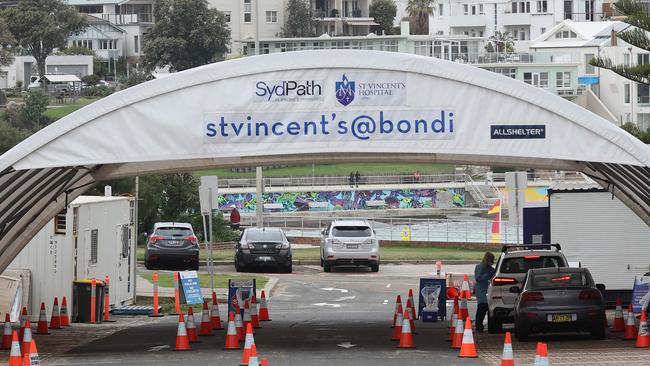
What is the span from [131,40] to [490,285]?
146314 millimetres

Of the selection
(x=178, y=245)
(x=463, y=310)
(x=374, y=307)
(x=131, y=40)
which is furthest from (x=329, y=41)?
(x=463, y=310)

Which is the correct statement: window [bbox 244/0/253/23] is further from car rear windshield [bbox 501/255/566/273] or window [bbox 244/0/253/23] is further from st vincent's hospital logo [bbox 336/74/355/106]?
st vincent's hospital logo [bbox 336/74/355/106]

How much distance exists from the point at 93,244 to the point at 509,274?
9395 mm

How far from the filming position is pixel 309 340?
26281 mm

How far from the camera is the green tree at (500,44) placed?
A: 508ft

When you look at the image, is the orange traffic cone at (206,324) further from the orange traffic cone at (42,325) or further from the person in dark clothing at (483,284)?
the person in dark clothing at (483,284)

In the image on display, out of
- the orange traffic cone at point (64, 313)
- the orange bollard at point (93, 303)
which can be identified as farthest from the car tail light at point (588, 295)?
the orange bollard at point (93, 303)

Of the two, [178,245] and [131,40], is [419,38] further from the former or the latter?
[178,245]

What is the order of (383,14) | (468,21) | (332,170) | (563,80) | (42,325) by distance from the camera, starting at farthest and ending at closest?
1. (383,14)
2. (468,21)
3. (563,80)
4. (332,170)
5. (42,325)

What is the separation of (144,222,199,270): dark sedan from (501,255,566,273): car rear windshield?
19097 mm

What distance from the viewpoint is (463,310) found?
26.3 metres

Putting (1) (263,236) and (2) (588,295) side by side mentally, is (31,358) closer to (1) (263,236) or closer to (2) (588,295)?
(2) (588,295)

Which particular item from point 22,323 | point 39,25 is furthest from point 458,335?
point 39,25

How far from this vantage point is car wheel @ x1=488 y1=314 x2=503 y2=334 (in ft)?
89.8
